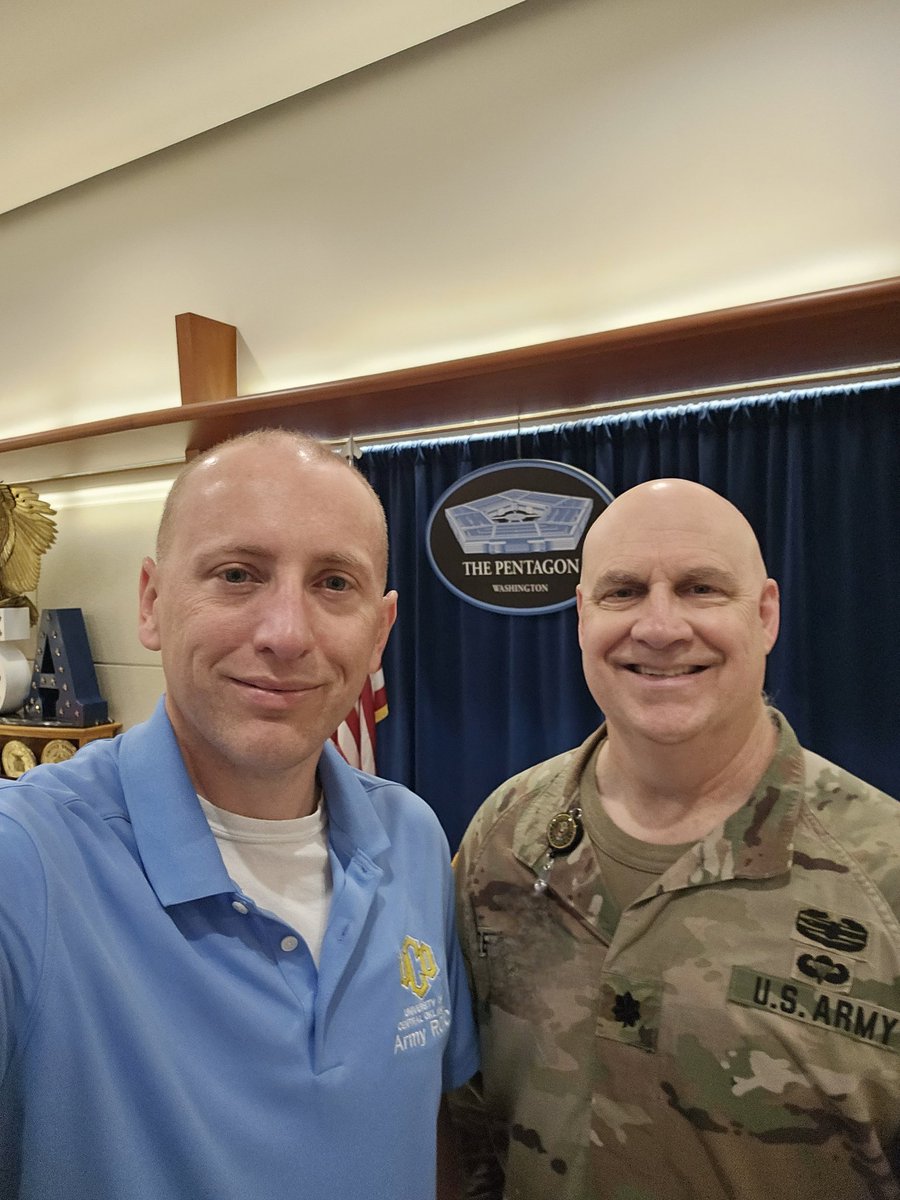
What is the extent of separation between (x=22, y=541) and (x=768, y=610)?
2844mm

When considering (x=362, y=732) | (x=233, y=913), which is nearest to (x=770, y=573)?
(x=362, y=732)

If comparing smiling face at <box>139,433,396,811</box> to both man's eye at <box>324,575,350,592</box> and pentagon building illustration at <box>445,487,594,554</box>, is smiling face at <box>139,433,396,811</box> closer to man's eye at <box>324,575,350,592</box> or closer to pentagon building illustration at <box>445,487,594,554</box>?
man's eye at <box>324,575,350,592</box>

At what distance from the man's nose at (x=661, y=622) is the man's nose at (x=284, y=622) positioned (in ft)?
1.61

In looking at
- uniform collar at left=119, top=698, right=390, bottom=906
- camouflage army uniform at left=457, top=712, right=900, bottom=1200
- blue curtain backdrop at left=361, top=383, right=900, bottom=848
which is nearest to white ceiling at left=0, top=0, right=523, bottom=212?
blue curtain backdrop at left=361, top=383, right=900, bottom=848

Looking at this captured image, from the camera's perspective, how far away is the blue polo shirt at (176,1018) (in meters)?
0.70

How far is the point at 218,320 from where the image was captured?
272cm

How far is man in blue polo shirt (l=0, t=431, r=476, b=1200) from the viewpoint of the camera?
0.71 m

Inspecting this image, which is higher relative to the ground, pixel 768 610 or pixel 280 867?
pixel 768 610

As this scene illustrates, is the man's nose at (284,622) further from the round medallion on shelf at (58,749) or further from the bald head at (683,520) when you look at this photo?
the round medallion on shelf at (58,749)

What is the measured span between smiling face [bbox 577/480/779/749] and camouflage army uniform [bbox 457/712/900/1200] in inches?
6.0

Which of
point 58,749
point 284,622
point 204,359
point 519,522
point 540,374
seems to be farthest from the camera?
point 58,749

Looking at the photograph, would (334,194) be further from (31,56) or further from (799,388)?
(799,388)

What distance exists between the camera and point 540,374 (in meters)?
1.75

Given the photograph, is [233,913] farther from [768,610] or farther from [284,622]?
[768,610]
